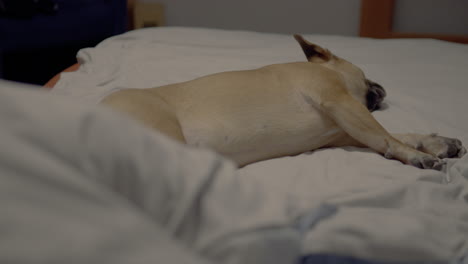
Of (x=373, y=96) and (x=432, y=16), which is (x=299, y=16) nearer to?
(x=432, y=16)

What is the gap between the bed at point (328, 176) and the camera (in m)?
0.64

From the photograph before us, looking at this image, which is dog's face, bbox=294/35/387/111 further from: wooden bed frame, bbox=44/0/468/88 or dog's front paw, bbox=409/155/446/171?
wooden bed frame, bbox=44/0/468/88

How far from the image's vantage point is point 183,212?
1.95ft

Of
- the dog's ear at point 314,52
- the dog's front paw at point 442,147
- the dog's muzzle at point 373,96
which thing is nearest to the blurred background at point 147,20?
the dog's ear at point 314,52

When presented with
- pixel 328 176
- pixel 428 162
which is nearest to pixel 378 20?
pixel 428 162

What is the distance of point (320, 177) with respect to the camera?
1292mm

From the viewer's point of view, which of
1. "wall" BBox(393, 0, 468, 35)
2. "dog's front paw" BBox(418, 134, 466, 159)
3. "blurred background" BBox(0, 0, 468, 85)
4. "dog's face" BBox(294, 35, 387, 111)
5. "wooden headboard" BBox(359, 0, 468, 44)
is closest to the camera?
"dog's front paw" BBox(418, 134, 466, 159)

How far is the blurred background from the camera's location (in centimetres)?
264

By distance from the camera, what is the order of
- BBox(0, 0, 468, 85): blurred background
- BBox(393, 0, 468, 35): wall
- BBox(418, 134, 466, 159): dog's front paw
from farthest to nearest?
BBox(393, 0, 468, 35): wall, BBox(0, 0, 468, 85): blurred background, BBox(418, 134, 466, 159): dog's front paw

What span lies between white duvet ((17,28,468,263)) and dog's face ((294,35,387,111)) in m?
0.07

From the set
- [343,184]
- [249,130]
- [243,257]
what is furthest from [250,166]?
[243,257]

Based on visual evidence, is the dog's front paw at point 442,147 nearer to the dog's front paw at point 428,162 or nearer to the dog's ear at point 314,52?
the dog's front paw at point 428,162

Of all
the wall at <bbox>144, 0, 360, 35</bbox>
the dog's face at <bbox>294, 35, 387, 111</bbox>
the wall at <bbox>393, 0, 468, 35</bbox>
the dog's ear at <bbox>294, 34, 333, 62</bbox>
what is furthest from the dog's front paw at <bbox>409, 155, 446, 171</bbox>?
the wall at <bbox>144, 0, 360, 35</bbox>

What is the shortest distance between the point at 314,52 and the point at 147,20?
7.25 feet
